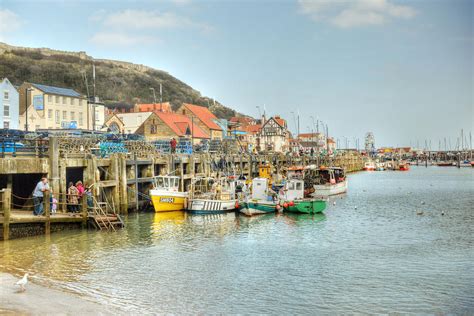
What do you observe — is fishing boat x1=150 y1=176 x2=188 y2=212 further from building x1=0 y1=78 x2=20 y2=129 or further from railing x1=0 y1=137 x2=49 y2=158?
building x1=0 y1=78 x2=20 y2=129

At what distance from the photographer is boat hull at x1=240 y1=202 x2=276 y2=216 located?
3944cm

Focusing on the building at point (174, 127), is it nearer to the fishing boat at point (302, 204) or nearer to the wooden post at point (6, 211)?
the fishing boat at point (302, 204)

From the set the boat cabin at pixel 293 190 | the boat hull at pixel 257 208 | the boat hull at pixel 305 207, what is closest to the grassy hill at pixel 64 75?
the boat cabin at pixel 293 190

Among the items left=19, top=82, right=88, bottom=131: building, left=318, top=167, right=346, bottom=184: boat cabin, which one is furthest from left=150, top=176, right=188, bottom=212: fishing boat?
left=19, top=82, right=88, bottom=131: building

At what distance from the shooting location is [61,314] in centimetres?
1476

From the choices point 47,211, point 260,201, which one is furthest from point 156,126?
point 47,211

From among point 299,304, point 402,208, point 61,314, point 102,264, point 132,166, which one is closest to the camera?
point 61,314

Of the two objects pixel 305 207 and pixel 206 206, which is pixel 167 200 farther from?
pixel 305 207

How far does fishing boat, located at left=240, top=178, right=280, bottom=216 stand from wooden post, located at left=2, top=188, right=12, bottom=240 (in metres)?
18.9

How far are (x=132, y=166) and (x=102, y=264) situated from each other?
20.0 m

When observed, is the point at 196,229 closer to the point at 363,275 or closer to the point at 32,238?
the point at 32,238

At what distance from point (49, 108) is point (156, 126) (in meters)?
16.4

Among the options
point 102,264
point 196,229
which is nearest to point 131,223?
point 196,229

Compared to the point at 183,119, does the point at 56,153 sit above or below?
below
